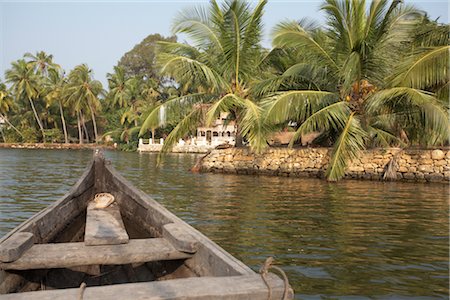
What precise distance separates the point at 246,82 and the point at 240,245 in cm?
1275

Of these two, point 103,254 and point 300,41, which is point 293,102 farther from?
point 103,254

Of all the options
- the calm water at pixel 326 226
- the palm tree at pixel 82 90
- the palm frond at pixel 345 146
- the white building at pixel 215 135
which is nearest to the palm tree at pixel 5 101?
the palm tree at pixel 82 90

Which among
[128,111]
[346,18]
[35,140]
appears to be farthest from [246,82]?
[35,140]

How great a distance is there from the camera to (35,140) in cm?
4991

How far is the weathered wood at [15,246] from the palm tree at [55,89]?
153 feet

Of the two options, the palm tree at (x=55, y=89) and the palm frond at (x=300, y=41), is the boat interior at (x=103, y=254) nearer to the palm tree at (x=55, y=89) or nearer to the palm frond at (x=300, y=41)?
the palm frond at (x=300, y=41)

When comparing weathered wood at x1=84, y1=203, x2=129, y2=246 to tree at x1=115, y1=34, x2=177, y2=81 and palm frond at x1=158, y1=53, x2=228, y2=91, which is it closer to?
palm frond at x1=158, y1=53, x2=228, y2=91

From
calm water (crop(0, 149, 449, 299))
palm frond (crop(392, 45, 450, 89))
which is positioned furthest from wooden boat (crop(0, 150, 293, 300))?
palm frond (crop(392, 45, 450, 89))

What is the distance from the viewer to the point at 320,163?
623 inches

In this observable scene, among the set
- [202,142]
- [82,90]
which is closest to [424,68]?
[202,142]

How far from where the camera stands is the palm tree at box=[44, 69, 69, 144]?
152 feet

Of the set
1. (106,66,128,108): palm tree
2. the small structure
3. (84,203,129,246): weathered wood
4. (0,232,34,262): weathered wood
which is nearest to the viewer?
(0,232,34,262): weathered wood

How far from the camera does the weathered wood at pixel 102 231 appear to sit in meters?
3.36

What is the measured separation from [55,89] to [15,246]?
48916mm
